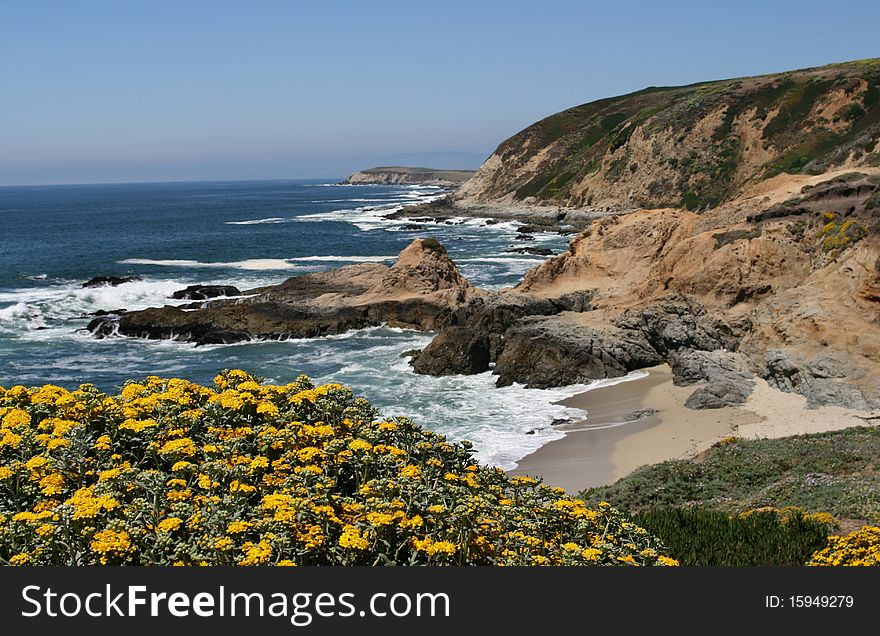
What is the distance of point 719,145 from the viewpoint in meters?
88.0

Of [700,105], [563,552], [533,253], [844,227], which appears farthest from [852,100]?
[563,552]

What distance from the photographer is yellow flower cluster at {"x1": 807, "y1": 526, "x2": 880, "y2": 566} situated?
315 inches

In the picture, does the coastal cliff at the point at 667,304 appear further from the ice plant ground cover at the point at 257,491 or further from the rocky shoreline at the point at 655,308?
the ice plant ground cover at the point at 257,491

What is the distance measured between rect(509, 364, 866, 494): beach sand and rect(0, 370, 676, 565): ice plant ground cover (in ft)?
28.2

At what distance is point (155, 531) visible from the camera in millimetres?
6664

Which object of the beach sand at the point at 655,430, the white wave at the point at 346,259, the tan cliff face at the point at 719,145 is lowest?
the beach sand at the point at 655,430

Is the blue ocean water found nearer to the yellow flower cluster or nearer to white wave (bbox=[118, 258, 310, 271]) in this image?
white wave (bbox=[118, 258, 310, 271])

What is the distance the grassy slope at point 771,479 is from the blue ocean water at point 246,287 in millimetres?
4236

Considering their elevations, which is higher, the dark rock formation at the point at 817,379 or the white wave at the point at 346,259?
the white wave at the point at 346,259

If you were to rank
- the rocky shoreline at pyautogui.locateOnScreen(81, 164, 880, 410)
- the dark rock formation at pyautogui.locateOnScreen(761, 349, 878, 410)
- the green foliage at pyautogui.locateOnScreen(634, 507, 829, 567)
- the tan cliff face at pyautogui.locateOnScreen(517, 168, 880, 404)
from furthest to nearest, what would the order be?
the rocky shoreline at pyautogui.locateOnScreen(81, 164, 880, 410), the tan cliff face at pyautogui.locateOnScreen(517, 168, 880, 404), the dark rock formation at pyautogui.locateOnScreen(761, 349, 878, 410), the green foliage at pyautogui.locateOnScreen(634, 507, 829, 567)

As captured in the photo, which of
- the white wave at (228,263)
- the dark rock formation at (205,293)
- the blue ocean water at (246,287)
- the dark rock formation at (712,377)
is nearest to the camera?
the dark rock formation at (712,377)

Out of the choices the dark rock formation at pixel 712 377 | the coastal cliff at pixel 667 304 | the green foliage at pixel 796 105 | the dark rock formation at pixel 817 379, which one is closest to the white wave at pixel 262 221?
the green foliage at pixel 796 105

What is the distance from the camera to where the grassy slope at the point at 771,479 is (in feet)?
42.7

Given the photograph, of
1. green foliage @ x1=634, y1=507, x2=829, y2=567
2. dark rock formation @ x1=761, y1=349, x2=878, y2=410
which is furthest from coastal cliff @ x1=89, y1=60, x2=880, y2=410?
green foliage @ x1=634, y1=507, x2=829, y2=567
